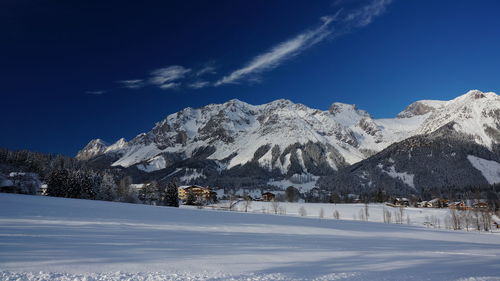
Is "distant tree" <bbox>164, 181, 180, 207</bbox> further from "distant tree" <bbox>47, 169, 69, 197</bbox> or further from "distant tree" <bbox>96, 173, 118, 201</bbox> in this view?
"distant tree" <bbox>47, 169, 69, 197</bbox>

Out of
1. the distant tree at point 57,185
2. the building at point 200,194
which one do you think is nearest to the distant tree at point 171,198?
the distant tree at point 57,185

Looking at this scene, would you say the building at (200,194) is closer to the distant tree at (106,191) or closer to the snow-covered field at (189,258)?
the distant tree at (106,191)

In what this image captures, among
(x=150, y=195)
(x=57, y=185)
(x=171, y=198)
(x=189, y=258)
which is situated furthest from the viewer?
(x=150, y=195)

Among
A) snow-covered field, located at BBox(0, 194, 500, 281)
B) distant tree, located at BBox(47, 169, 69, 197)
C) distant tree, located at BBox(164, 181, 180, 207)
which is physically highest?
distant tree, located at BBox(47, 169, 69, 197)

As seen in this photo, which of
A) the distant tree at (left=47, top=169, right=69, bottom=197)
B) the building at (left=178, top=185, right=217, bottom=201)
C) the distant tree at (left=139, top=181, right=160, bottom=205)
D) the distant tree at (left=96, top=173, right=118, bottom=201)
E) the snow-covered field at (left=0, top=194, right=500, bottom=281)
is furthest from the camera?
the building at (left=178, top=185, right=217, bottom=201)

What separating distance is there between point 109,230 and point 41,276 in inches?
665

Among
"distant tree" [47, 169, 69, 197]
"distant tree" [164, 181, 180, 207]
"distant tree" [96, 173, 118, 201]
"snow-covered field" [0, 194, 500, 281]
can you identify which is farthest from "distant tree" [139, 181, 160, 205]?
"snow-covered field" [0, 194, 500, 281]

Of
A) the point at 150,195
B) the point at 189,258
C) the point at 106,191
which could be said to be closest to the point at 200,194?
the point at 150,195

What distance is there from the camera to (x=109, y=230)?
32125mm

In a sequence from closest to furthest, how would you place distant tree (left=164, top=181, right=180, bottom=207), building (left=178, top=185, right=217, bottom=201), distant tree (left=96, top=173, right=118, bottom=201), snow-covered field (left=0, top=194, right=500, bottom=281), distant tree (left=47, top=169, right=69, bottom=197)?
snow-covered field (left=0, top=194, right=500, bottom=281)
distant tree (left=47, top=169, right=69, bottom=197)
distant tree (left=96, top=173, right=118, bottom=201)
distant tree (left=164, top=181, right=180, bottom=207)
building (left=178, top=185, right=217, bottom=201)

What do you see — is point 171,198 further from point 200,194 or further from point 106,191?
point 200,194

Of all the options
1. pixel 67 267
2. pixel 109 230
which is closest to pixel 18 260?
pixel 67 267

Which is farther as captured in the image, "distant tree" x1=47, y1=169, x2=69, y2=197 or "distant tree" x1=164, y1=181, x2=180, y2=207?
"distant tree" x1=164, y1=181, x2=180, y2=207

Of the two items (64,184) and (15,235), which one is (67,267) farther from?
(64,184)
